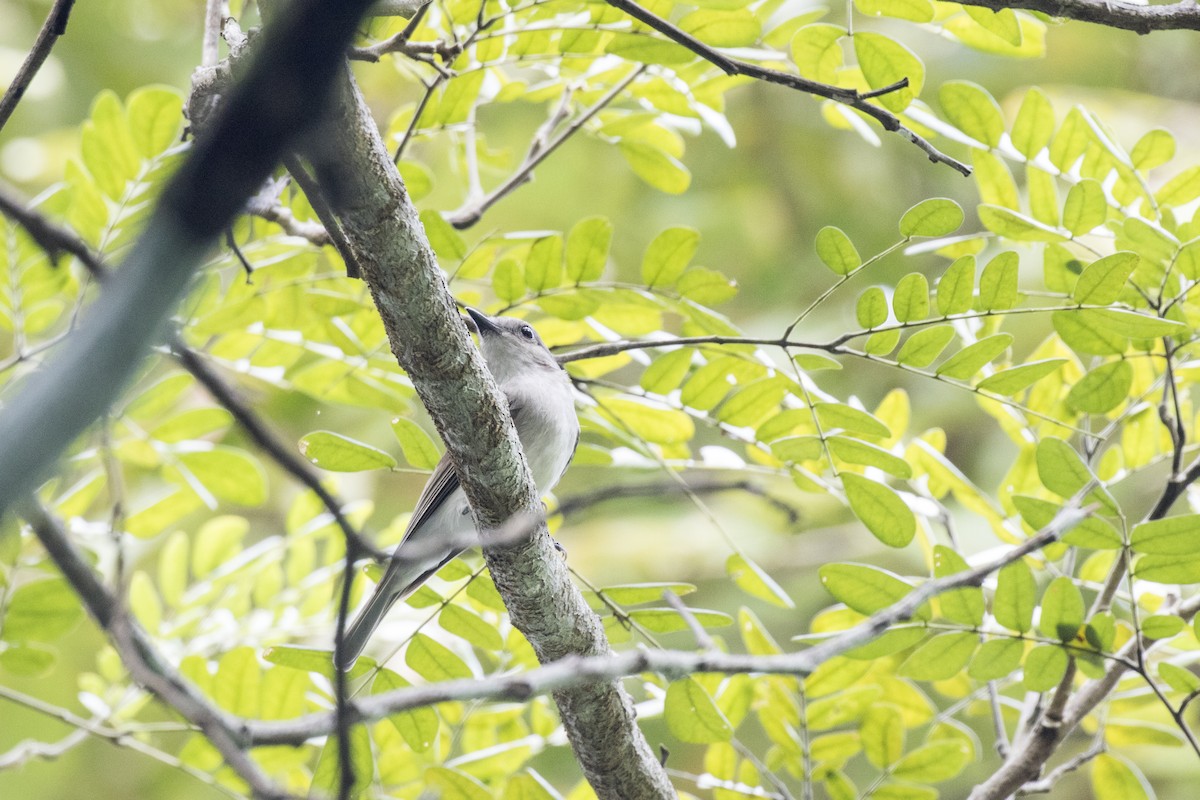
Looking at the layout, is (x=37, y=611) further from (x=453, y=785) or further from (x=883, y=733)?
(x=883, y=733)

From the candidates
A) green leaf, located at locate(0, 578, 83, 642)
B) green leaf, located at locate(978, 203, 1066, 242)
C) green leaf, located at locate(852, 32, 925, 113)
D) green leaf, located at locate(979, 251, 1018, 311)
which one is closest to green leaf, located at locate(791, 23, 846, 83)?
green leaf, located at locate(852, 32, 925, 113)

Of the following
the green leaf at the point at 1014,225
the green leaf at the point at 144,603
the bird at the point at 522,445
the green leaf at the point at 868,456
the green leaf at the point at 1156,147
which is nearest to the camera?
the green leaf at the point at 1014,225

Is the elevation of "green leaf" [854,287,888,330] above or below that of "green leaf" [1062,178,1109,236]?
above

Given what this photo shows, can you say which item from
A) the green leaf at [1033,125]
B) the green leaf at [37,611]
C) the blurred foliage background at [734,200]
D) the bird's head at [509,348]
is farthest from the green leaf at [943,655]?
the blurred foliage background at [734,200]

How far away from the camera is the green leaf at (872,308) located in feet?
8.57

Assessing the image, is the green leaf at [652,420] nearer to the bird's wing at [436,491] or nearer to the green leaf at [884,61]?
the bird's wing at [436,491]

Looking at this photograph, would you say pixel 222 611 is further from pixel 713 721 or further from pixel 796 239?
pixel 796 239

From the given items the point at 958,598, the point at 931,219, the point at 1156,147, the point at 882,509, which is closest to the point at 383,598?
the point at 882,509

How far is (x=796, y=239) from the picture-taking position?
8266mm

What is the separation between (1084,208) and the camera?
2660 millimetres

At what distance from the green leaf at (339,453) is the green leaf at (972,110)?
1688 millimetres

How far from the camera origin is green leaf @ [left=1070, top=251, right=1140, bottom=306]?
2.38 metres

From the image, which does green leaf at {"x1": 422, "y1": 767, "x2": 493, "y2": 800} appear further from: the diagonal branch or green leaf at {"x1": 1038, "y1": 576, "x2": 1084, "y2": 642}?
the diagonal branch

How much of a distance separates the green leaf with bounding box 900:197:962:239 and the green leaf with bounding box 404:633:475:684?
1.57 meters
